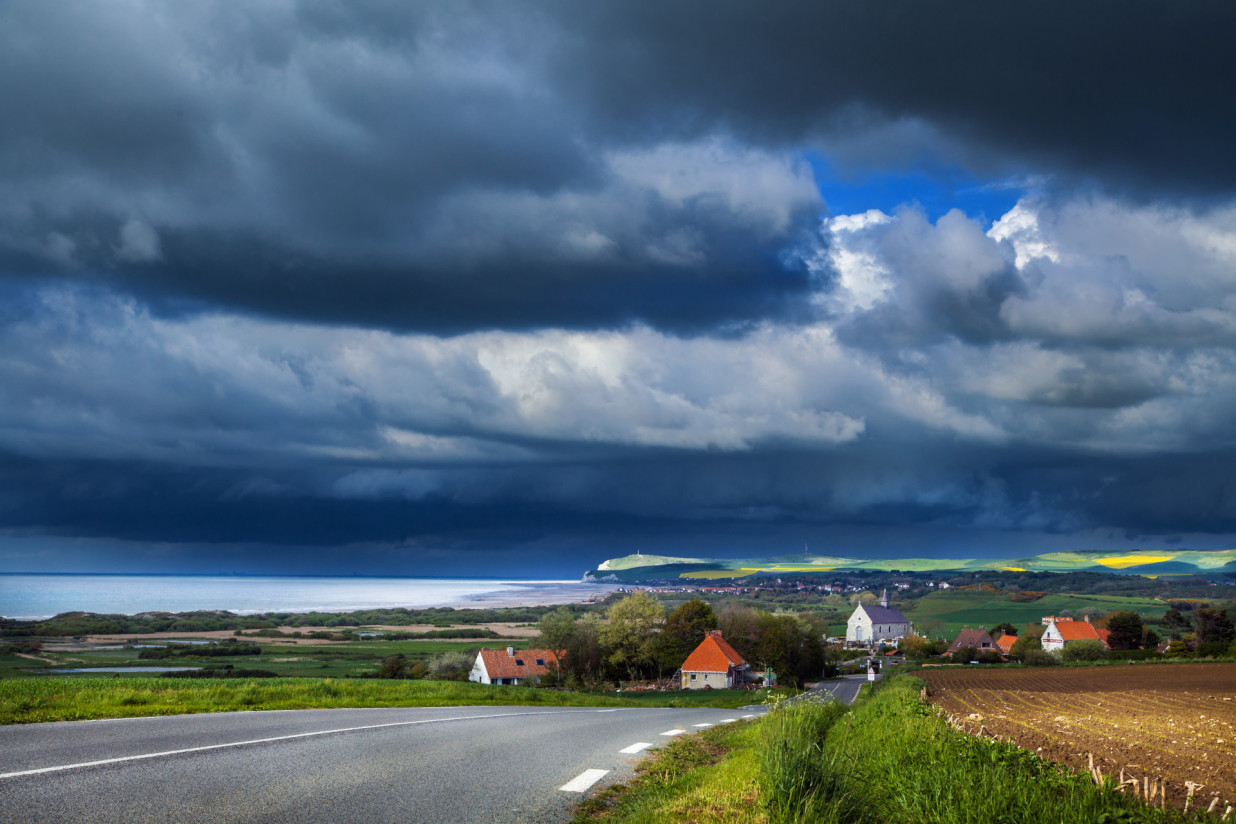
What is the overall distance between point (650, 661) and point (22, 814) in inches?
3014

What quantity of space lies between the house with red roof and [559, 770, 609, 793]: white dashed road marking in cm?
6625

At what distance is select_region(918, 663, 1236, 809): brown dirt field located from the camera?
15.8 m

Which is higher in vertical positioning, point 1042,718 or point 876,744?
point 876,744

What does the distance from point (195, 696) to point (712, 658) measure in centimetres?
6399

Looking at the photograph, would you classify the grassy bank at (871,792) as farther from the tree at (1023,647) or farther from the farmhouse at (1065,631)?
the farmhouse at (1065,631)

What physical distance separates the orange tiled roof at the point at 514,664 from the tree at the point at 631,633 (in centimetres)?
642

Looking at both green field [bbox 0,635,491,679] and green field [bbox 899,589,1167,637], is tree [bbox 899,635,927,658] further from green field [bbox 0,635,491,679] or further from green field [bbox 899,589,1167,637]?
green field [bbox 0,635,491,679]

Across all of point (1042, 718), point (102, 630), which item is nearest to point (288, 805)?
point (1042, 718)

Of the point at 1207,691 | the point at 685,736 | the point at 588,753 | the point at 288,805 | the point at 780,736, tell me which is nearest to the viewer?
the point at 288,805

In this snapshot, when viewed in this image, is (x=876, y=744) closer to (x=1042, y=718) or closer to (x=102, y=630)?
(x=1042, y=718)

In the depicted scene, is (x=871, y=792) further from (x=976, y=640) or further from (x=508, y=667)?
(x=976, y=640)

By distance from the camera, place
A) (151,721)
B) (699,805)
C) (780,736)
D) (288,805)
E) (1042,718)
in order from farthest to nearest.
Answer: (1042,718) → (151,721) → (780,736) → (699,805) → (288,805)

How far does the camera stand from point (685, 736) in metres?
16.4

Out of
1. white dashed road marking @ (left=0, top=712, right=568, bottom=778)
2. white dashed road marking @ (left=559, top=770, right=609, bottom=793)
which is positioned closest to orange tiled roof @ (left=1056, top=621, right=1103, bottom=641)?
white dashed road marking @ (left=0, top=712, right=568, bottom=778)
